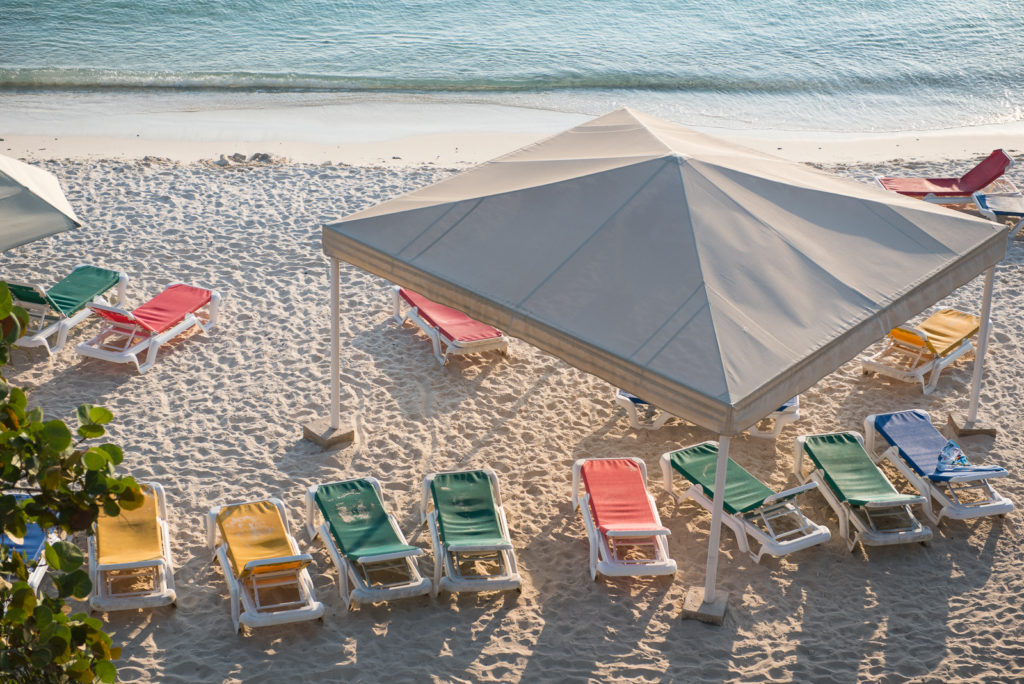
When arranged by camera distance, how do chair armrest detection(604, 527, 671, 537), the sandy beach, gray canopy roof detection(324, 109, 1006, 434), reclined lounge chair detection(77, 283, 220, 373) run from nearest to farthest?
gray canopy roof detection(324, 109, 1006, 434), the sandy beach, chair armrest detection(604, 527, 671, 537), reclined lounge chair detection(77, 283, 220, 373)

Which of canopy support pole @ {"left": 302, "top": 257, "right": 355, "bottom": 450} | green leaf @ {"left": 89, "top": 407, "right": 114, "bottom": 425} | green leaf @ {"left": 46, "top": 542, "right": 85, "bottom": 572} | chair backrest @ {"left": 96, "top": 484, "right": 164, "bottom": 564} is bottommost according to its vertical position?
chair backrest @ {"left": 96, "top": 484, "right": 164, "bottom": 564}

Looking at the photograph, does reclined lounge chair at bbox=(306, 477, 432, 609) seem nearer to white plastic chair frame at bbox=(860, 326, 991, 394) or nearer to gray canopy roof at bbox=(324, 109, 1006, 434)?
gray canopy roof at bbox=(324, 109, 1006, 434)

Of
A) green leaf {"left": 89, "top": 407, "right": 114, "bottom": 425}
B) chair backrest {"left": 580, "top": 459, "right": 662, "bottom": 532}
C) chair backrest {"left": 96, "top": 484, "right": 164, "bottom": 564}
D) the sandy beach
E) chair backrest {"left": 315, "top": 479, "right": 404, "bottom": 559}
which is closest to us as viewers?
green leaf {"left": 89, "top": 407, "right": 114, "bottom": 425}

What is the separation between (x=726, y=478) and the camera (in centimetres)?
728

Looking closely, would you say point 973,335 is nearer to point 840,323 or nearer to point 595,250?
point 840,323

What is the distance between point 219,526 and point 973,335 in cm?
707

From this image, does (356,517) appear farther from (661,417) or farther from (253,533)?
(661,417)

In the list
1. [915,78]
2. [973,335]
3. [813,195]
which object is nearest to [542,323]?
[813,195]

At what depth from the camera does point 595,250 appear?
22.0 feet

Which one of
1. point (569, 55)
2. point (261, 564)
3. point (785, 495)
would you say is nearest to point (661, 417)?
point (785, 495)

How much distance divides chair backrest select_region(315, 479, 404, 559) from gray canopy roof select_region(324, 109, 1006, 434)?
148cm

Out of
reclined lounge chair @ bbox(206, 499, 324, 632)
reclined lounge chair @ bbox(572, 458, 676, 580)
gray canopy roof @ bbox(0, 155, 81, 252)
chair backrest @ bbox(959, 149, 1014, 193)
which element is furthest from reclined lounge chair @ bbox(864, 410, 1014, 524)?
gray canopy roof @ bbox(0, 155, 81, 252)

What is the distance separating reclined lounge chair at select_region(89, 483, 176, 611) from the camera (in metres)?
6.27

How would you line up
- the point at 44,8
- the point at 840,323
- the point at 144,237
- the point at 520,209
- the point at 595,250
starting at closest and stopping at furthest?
1. the point at 840,323
2. the point at 595,250
3. the point at 520,209
4. the point at 144,237
5. the point at 44,8
